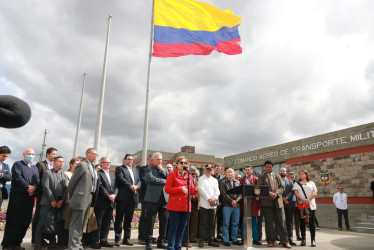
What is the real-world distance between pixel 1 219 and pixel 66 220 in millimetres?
6079

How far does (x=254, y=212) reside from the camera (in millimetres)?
7938

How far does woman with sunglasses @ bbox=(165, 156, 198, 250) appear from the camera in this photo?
543 centimetres

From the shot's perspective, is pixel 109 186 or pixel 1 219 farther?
pixel 1 219

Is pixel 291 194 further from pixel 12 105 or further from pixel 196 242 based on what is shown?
pixel 12 105

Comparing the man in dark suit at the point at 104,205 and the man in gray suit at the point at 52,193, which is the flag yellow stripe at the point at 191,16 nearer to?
the man in dark suit at the point at 104,205

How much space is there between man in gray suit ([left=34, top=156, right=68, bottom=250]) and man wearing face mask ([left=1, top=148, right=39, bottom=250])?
31 centimetres

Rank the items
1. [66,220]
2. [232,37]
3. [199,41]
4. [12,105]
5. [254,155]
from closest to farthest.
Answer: [12,105], [66,220], [199,41], [232,37], [254,155]

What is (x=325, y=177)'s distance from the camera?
14781 mm

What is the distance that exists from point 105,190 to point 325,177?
40.3ft

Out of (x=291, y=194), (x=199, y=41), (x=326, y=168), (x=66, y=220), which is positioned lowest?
(x=66, y=220)

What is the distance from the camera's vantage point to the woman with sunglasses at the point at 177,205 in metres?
5.43

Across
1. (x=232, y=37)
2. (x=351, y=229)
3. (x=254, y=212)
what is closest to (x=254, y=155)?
(x=351, y=229)

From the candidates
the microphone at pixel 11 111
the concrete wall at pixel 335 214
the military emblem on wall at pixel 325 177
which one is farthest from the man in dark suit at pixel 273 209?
the military emblem on wall at pixel 325 177

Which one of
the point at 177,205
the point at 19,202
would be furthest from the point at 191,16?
the point at 19,202
